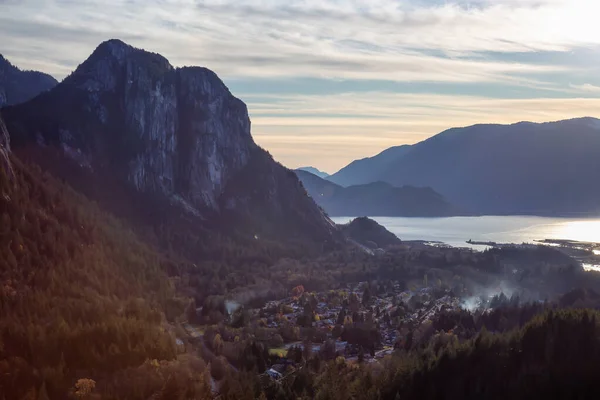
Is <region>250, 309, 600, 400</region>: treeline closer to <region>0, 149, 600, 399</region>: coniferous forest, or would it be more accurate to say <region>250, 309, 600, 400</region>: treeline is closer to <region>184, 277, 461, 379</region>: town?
<region>0, 149, 600, 399</region>: coniferous forest

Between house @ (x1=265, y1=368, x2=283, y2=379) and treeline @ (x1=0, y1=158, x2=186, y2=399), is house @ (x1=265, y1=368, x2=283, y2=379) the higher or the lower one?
the lower one

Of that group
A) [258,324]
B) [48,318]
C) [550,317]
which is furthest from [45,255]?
[550,317]

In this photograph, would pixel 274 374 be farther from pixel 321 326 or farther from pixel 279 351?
pixel 321 326

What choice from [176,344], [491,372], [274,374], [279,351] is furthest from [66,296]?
[491,372]

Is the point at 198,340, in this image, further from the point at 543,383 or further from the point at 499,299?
the point at 499,299

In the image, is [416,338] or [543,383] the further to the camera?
[416,338]

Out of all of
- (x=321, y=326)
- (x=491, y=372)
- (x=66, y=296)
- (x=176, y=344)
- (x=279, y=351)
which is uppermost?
(x=491, y=372)

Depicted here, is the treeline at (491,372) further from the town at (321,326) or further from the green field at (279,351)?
the green field at (279,351)

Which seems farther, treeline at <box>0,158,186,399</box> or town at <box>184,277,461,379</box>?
town at <box>184,277,461,379</box>

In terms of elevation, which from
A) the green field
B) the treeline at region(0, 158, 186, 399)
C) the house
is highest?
the treeline at region(0, 158, 186, 399)

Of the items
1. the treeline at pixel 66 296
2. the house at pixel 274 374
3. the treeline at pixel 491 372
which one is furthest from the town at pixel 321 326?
the treeline at pixel 491 372

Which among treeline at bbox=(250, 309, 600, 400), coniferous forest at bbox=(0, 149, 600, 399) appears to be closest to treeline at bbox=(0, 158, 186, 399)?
coniferous forest at bbox=(0, 149, 600, 399)
